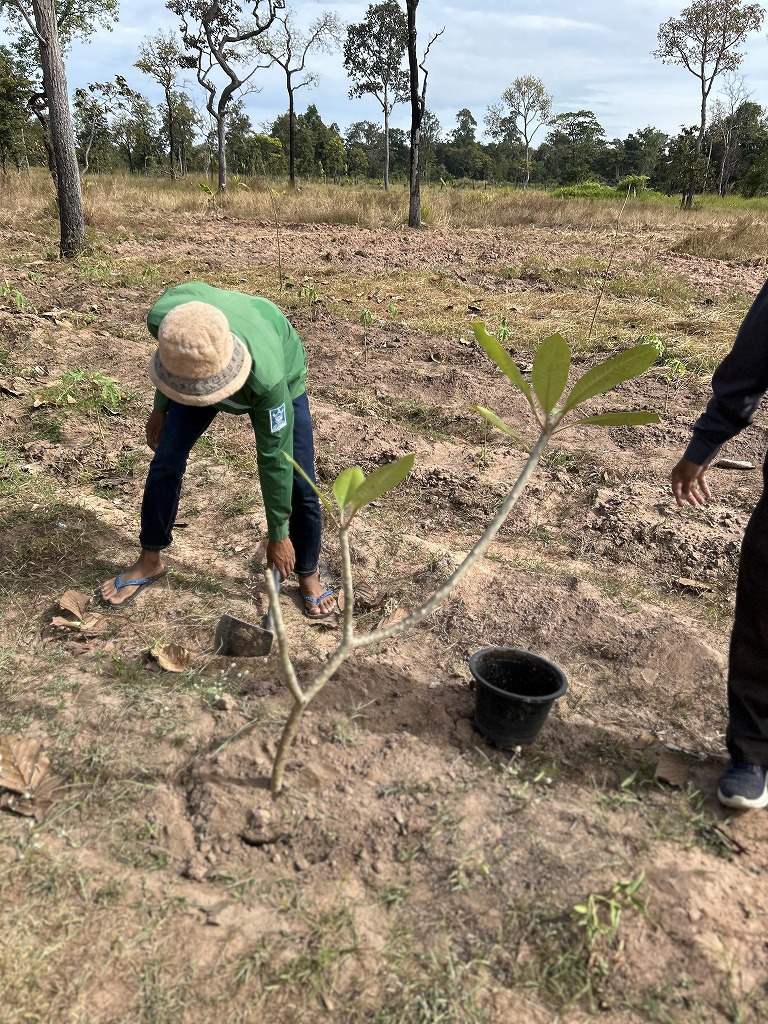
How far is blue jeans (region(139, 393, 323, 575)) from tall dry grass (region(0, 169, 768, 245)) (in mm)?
8918

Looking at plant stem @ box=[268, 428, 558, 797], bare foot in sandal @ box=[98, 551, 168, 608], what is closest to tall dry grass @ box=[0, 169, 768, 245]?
bare foot in sandal @ box=[98, 551, 168, 608]

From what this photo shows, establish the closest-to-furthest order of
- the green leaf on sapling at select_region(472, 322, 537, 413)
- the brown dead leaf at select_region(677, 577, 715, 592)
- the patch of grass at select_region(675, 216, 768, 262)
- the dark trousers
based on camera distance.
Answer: the green leaf on sapling at select_region(472, 322, 537, 413) → the dark trousers → the brown dead leaf at select_region(677, 577, 715, 592) → the patch of grass at select_region(675, 216, 768, 262)

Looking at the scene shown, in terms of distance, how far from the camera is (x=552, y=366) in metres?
1.25

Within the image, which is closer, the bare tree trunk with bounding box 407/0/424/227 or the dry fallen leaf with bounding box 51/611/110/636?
the dry fallen leaf with bounding box 51/611/110/636

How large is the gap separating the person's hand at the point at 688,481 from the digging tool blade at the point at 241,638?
1207 mm

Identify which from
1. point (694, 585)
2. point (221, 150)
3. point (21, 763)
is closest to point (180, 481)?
point (21, 763)

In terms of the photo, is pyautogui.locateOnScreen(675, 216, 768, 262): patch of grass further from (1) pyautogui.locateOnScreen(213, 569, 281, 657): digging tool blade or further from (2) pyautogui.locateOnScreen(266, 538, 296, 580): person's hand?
(1) pyautogui.locateOnScreen(213, 569, 281, 657): digging tool blade

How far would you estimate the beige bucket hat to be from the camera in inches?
64.2

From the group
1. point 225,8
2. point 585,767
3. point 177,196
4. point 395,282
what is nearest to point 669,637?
point 585,767

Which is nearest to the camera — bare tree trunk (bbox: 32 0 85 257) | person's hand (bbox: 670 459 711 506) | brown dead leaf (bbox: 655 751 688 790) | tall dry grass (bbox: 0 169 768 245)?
person's hand (bbox: 670 459 711 506)

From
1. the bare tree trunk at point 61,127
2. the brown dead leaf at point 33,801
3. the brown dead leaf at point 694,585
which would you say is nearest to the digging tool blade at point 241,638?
the brown dead leaf at point 33,801

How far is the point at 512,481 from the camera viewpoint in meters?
3.44

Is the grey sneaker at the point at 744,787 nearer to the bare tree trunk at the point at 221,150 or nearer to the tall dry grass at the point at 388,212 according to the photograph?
the tall dry grass at the point at 388,212

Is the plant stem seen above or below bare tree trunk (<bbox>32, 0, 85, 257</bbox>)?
below
